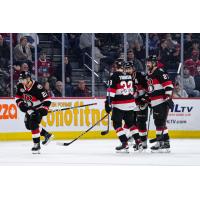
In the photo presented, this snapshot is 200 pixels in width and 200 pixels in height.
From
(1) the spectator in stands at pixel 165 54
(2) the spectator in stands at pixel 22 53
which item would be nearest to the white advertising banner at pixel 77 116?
(1) the spectator in stands at pixel 165 54

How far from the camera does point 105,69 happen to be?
514 inches

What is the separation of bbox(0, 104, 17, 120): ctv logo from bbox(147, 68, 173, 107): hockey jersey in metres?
3.24

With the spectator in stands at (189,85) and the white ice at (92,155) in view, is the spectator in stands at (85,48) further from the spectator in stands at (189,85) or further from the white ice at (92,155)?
the white ice at (92,155)

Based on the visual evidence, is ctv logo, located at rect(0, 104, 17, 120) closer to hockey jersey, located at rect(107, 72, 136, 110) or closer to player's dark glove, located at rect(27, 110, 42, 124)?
player's dark glove, located at rect(27, 110, 42, 124)

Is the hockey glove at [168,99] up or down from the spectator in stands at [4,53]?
down

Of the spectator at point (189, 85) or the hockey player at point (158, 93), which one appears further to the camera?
the spectator at point (189, 85)

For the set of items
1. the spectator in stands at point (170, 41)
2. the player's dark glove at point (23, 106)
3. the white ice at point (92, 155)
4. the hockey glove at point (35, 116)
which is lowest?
the white ice at point (92, 155)

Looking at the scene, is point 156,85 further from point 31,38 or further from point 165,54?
point 31,38

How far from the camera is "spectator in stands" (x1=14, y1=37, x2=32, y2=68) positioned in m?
12.6

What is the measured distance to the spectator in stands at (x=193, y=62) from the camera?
12811mm

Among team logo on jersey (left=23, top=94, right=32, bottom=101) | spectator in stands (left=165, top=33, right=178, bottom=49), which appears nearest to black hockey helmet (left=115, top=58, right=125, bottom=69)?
team logo on jersey (left=23, top=94, right=32, bottom=101)

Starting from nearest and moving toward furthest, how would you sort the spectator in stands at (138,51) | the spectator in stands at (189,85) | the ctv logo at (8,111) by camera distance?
the ctv logo at (8,111), the spectator in stands at (189,85), the spectator in stands at (138,51)

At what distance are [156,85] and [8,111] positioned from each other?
3.42m

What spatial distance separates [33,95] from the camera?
8469 millimetres
